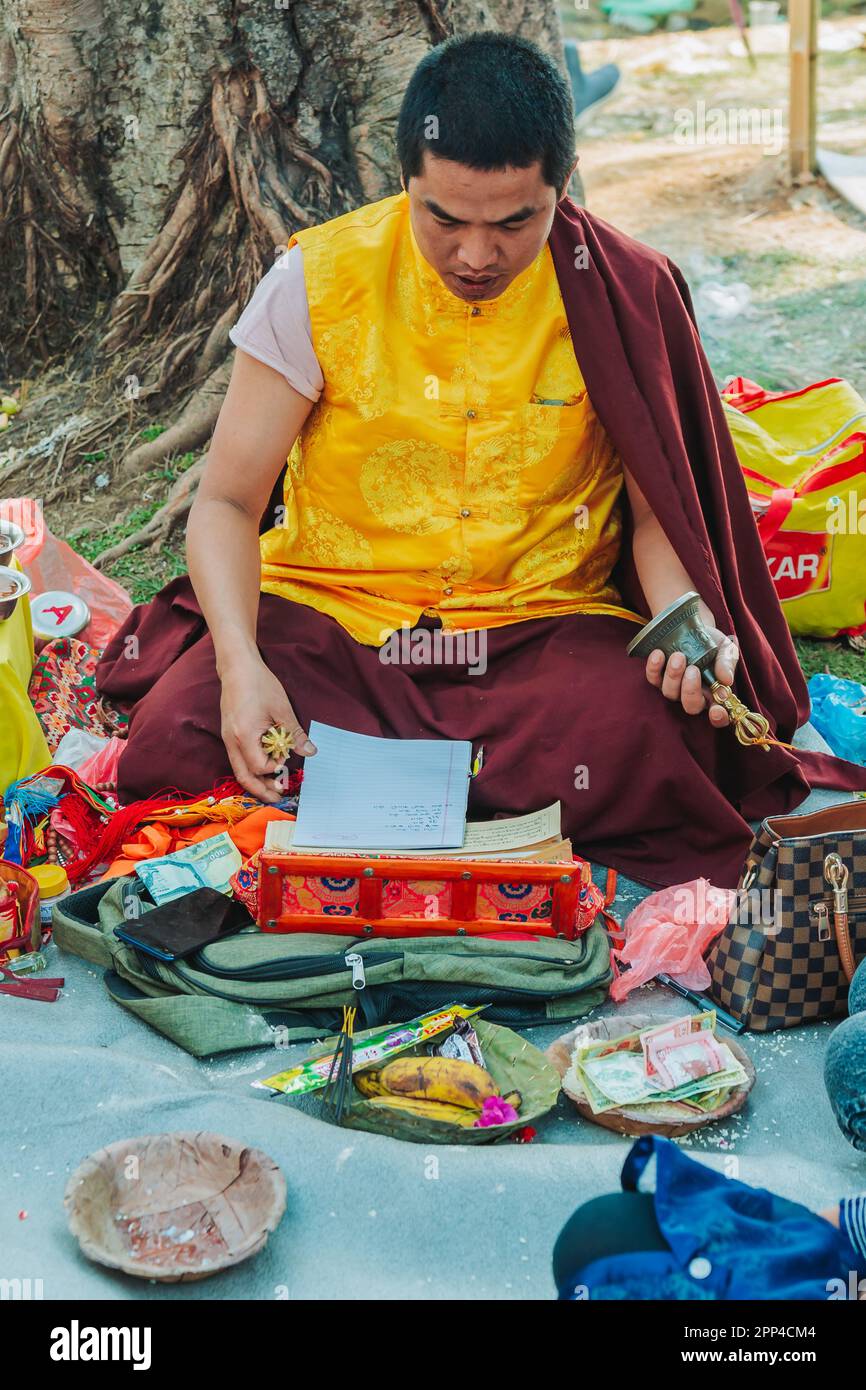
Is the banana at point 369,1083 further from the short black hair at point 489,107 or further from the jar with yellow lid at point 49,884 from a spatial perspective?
the short black hair at point 489,107

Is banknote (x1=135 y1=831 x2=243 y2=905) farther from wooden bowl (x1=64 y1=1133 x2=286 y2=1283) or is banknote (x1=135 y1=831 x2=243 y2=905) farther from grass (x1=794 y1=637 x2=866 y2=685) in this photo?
grass (x1=794 y1=637 x2=866 y2=685)

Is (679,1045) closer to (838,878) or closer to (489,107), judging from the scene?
(838,878)

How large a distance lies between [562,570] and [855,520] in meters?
1.51

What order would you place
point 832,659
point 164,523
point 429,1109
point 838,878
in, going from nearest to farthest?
point 429,1109, point 838,878, point 832,659, point 164,523

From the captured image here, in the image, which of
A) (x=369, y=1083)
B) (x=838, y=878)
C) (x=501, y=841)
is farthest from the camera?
(x=501, y=841)

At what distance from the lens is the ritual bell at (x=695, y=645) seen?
3180 mm

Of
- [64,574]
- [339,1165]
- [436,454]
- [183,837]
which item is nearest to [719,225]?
[64,574]

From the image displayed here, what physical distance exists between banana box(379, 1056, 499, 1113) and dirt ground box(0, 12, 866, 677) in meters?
2.53

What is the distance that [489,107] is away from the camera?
9.24 feet

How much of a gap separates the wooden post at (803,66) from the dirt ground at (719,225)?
329 millimetres

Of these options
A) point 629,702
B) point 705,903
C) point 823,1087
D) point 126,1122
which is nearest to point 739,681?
point 629,702

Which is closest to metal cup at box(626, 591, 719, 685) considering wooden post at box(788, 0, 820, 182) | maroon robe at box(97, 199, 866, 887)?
maroon robe at box(97, 199, 866, 887)

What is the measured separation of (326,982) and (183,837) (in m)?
0.63
